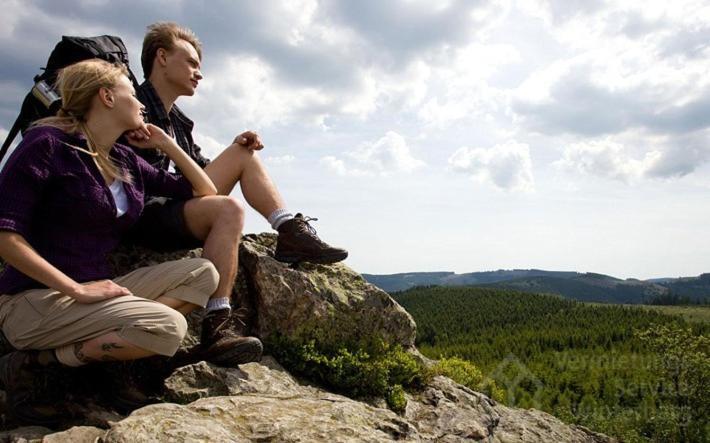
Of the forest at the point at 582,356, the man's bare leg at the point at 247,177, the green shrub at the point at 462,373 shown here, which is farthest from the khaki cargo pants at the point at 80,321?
the forest at the point at 582,356

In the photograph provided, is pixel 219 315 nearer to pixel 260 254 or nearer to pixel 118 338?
pixel 118 338

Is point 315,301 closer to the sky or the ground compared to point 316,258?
closer to the ground

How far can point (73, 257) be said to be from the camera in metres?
3.95

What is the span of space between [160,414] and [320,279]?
11.9ft

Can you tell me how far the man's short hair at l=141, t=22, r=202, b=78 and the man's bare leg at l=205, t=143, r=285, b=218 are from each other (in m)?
1.34

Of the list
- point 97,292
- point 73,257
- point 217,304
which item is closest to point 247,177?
point 217,304

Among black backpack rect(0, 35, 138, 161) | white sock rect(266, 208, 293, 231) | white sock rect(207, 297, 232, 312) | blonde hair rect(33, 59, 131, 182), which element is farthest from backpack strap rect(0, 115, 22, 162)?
white sock rect(266, 208, 293, 231)

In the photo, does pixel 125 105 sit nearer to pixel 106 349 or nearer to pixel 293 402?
pixel 106 349

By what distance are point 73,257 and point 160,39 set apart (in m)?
3.09

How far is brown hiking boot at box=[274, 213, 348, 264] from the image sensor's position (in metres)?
6.27

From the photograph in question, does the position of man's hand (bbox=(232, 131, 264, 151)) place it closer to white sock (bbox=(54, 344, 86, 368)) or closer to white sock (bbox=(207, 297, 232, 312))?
white sock (bbox=(207, 297, 232, 312))

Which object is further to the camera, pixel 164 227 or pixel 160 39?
pixel 160 39

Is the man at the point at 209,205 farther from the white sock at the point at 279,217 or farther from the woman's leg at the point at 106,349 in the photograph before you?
the woman's leg at the point at 106,349

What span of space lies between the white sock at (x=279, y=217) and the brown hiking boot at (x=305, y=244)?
0.06 meters
